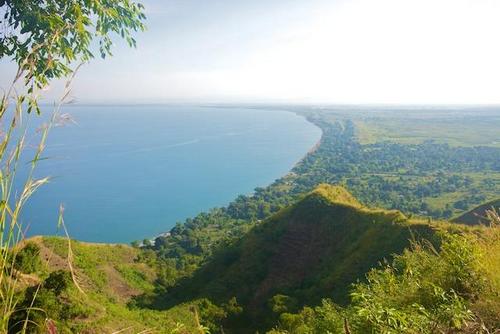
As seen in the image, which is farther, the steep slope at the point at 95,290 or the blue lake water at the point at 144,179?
the blue lake water at the point at 144,179

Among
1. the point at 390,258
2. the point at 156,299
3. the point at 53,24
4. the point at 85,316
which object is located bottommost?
the point at 156,299

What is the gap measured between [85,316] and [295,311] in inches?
509

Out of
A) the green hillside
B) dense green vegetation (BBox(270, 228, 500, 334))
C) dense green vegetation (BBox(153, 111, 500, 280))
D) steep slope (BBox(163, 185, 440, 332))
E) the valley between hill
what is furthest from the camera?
dense green vegetation (BBox(153, 111, 500, 280))

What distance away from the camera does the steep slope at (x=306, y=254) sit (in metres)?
25.8

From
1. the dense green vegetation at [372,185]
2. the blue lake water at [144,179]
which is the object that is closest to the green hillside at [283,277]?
the dense green vegetation at [372,185]

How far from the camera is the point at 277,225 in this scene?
119 ft

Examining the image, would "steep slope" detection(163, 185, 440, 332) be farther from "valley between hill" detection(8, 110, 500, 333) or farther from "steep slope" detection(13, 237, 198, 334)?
"steep slope" detection(13, 237, 198, 334)

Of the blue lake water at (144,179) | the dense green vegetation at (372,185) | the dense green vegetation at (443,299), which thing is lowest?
the blue lake water at (144,179)

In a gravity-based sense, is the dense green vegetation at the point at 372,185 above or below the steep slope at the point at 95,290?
below

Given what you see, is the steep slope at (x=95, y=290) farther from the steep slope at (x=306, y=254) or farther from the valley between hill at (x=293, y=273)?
the steep slope at (x=306, y=254)

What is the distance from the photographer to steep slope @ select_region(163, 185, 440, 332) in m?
25.8

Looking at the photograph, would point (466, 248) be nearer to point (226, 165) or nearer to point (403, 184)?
point (403, 184)

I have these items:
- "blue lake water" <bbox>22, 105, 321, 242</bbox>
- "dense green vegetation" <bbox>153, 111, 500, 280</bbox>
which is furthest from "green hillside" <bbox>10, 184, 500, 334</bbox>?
"blue lake water" <bbox>22, 105, 321, 242</bbox>

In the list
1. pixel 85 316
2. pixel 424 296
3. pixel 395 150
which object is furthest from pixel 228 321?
pixel 395 150
